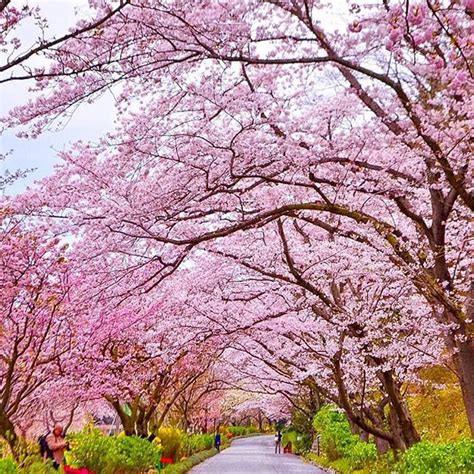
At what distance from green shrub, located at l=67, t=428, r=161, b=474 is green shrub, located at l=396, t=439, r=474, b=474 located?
5637 mm

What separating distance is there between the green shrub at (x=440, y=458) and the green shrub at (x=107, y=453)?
564 cm

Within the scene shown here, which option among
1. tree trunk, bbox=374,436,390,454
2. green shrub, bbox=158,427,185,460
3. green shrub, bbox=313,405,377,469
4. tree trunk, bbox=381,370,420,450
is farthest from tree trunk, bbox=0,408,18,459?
green shrub, bbox=158,427,185,460

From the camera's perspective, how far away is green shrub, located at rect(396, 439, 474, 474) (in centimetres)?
887

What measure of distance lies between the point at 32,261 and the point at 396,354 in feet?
23.8

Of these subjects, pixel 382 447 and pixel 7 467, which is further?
pixel 382 447

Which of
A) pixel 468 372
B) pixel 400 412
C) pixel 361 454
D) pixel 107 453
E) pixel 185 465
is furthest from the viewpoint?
pixel 185 465

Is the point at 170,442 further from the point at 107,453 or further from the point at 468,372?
the point at 468,372

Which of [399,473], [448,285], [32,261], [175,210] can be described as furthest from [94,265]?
[399,473]

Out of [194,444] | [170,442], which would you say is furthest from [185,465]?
[194,444]

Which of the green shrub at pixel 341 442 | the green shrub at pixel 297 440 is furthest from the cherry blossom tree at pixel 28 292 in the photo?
the green shrub at pixel 297 440

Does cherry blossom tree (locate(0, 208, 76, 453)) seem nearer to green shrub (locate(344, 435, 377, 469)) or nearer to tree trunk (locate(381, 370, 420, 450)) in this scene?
tree trunk (locate(381, 370, 420, 450))

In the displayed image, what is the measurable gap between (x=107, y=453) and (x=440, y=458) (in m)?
6.53

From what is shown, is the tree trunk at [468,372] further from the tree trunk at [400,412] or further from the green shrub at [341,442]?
the green shrub at [341,442]

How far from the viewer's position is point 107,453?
13.1 m
